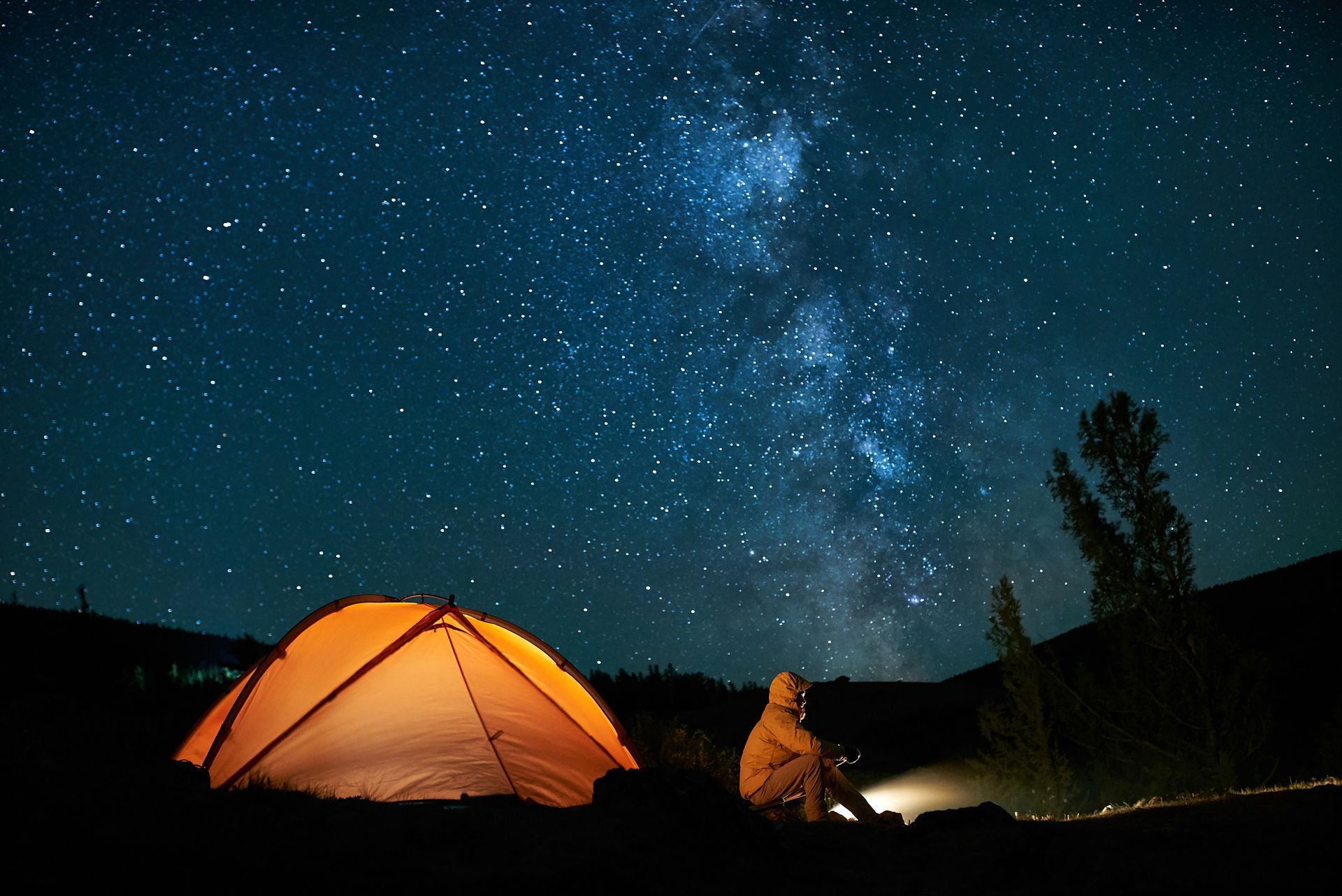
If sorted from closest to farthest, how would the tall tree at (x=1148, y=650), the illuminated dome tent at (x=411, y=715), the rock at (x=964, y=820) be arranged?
the rock at (x=964, y=820) → the illuminated dome tent at (x=411, y=715) → the tall tree at (x=1148, y=650)

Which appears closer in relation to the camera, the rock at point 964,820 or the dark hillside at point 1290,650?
the rock at point 964,820

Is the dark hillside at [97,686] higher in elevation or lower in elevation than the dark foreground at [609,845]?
higher

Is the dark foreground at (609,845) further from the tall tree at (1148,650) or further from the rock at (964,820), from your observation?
the tall tree at (1148,650)

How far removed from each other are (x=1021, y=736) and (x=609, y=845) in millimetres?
11186

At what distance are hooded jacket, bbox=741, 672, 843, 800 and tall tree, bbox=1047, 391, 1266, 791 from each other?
269 inches

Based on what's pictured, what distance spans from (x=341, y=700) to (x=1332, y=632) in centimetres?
3006

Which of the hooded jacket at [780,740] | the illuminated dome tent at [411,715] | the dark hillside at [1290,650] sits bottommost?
the dark hillside at [1290,650]

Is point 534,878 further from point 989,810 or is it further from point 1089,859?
point 989,810

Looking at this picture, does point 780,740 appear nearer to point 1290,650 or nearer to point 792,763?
point 792,763

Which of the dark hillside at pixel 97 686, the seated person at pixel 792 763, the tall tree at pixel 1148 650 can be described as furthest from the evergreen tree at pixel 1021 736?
the dark hillside at pixel 97 686

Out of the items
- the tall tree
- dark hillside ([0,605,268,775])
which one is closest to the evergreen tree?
the tall tree

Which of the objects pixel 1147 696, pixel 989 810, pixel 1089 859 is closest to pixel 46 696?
pixel 989 810

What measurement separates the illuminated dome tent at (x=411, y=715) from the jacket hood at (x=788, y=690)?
1978 mm

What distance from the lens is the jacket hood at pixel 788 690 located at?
786cm
